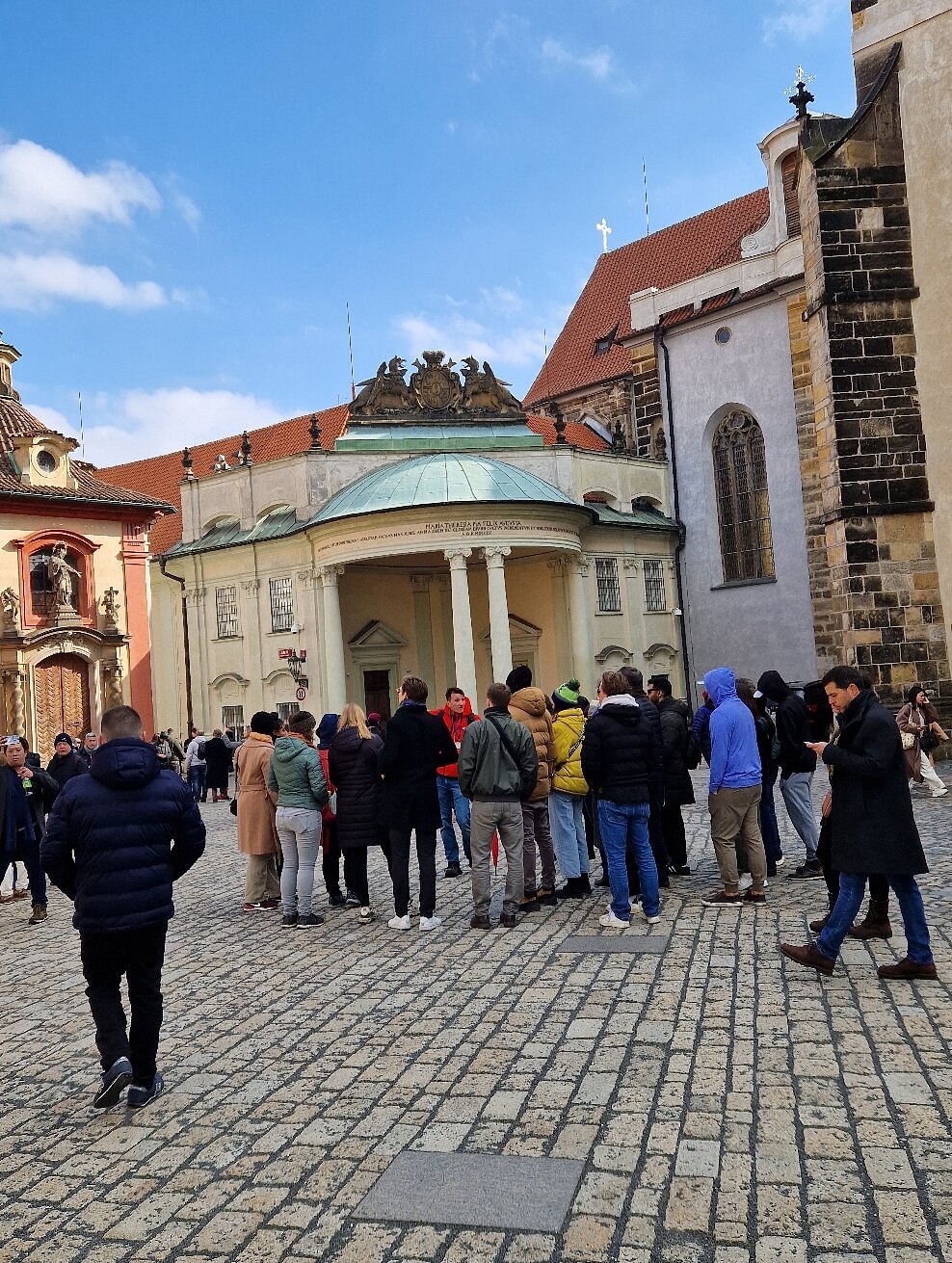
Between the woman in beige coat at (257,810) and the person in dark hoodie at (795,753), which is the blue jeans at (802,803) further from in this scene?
the woman in beige coat at (257,810)

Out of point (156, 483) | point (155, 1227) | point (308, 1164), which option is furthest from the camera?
point (156, 483)

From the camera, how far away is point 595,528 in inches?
1364

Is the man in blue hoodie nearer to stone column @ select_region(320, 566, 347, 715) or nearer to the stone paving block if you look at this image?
the stone paving block

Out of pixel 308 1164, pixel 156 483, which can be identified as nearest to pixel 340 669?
pixel 156 483

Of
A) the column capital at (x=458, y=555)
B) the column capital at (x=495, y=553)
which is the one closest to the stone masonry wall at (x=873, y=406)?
the column capital at (x=495, y=553)

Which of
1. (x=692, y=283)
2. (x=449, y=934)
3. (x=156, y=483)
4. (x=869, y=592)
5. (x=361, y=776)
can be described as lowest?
(x=449, y=934)

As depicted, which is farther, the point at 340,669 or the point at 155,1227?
the point at 340,669

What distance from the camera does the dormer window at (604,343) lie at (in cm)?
4244

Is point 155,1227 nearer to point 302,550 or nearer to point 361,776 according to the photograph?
point 361,776

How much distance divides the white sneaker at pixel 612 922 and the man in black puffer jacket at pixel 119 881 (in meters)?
3.91

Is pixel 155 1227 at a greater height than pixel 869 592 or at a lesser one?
lesser

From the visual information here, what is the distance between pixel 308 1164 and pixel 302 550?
2926 centimetres

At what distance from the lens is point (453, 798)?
476 inches

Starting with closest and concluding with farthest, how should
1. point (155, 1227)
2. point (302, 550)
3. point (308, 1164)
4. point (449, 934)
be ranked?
1. point (155, 1227)
2. point (308, 1164)
3. point (449, 934)
4. point (302, 550)
